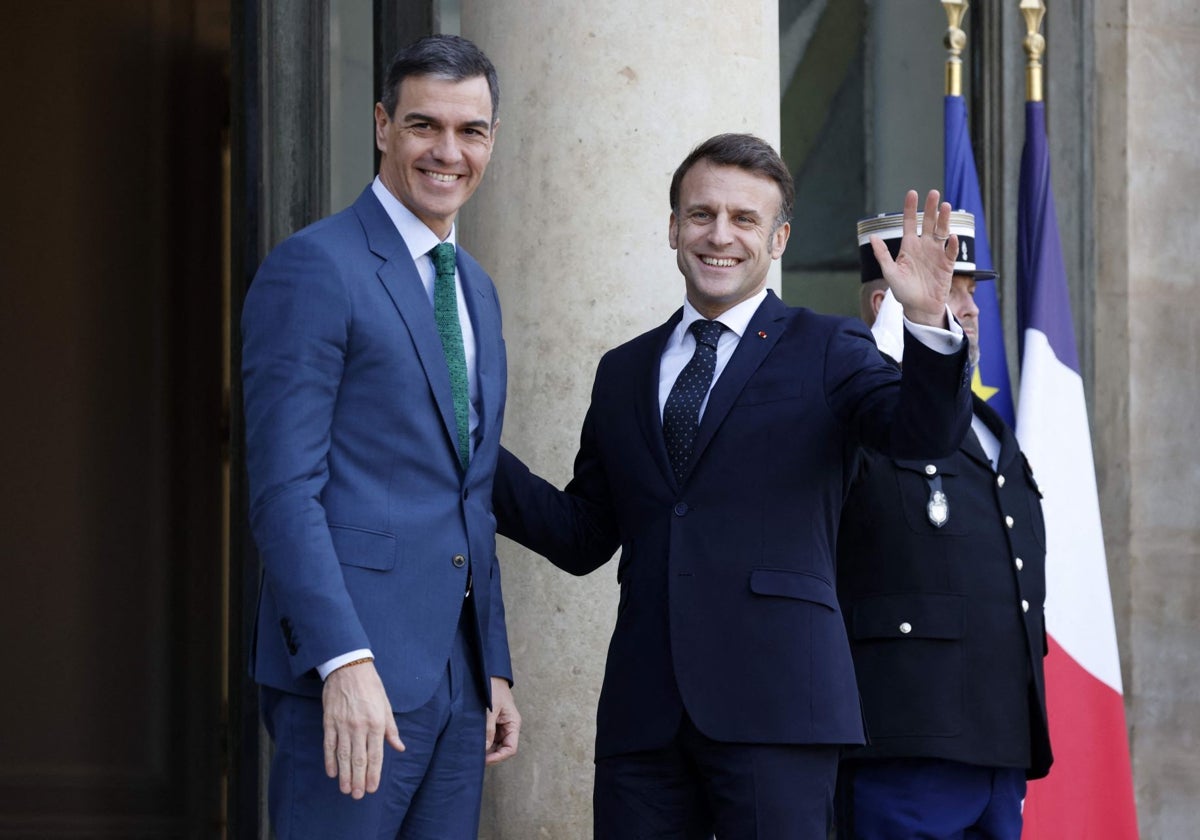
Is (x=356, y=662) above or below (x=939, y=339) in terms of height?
below

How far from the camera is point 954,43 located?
17.0 feet

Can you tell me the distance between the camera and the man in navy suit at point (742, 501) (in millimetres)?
2773

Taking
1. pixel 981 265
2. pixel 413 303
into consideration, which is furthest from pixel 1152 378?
pixel 413 303

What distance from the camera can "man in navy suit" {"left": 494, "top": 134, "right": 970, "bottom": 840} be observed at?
2.77 m

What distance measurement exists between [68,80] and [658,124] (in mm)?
2193

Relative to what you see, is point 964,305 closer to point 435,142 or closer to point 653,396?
point 653,396

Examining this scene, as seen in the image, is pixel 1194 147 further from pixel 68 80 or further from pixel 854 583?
pixel 68 80

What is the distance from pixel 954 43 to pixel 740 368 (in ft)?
8.38

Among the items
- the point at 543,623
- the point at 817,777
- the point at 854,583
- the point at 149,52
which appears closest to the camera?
the point at 817,777

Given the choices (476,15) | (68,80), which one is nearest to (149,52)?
(68,80)

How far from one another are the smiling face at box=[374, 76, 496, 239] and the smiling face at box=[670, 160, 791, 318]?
0.41 meters

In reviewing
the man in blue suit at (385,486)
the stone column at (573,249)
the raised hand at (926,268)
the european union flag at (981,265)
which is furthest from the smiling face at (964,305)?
the man in blue suit at (385,486)

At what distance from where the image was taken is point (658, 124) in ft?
12.8

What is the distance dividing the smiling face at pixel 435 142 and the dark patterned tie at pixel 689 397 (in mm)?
501
